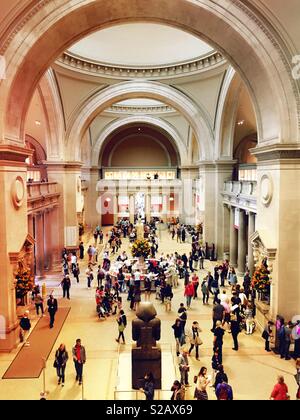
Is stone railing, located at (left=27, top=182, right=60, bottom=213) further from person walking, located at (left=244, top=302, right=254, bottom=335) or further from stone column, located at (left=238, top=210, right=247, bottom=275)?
stone column, located at (left=238, top=210, right=247, bottom=275)

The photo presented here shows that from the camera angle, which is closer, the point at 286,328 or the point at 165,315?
the point at 286,328

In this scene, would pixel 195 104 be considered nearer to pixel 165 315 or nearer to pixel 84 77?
pixel 84 77

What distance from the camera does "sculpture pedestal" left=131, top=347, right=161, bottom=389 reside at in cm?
767

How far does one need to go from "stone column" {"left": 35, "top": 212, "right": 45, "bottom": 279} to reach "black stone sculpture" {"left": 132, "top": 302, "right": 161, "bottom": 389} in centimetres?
1018

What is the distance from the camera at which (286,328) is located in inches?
364

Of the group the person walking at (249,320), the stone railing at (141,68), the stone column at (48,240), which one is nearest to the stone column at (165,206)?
the stone railing at (141,68)

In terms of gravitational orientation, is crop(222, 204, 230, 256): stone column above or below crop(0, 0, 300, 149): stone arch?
below

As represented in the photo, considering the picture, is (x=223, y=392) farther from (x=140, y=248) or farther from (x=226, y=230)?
(x=226, y=230)

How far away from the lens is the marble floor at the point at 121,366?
25.6ft

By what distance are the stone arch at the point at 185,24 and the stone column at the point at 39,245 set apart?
6.71 m

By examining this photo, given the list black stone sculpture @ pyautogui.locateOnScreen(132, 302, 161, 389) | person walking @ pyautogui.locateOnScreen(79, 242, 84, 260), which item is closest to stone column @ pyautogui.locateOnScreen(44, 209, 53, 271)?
person walking @ pyautogui.locateOnScreen(79, 242, 84, 260)

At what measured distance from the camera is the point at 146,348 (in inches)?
307
